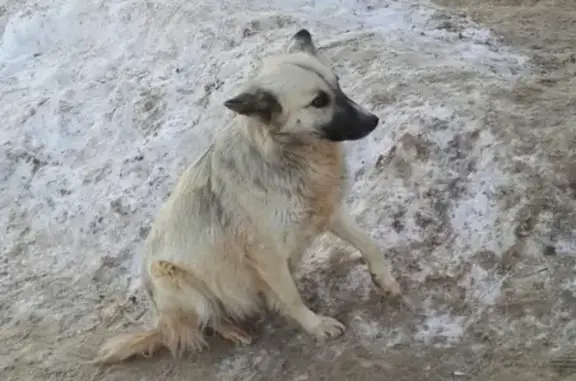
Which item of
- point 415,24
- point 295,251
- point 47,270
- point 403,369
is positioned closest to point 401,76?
point 415,24

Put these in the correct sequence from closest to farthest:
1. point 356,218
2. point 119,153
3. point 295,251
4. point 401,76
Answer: point 295,251 < point 356,218 < point 401,76 < point 119,153

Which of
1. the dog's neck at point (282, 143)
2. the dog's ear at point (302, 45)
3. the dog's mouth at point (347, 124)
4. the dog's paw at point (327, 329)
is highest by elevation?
the dog's ear at point (302, 45)

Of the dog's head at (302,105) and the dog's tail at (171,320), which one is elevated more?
the dog's head at (302,105)

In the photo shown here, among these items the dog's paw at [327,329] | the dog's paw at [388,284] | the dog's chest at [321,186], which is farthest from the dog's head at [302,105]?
the dog's paw at [327,329]

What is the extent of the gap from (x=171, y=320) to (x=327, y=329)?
2.82 feet

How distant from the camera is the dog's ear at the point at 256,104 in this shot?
4.05 m

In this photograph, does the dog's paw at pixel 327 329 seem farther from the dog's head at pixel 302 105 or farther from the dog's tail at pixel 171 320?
the dog's head at pixel 302 105

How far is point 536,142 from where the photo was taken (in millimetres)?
5125

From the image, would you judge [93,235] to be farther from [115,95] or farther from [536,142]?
[536,142]

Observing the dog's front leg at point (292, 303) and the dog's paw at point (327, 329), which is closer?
the dog's front leg at point (292, 303)

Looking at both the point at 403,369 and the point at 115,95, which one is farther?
the point at 115,95

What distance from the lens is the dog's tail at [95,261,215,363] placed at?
15.4 ft

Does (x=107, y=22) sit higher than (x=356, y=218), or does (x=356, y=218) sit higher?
(x=107, y=22)

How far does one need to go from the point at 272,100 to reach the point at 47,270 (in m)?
2.70
